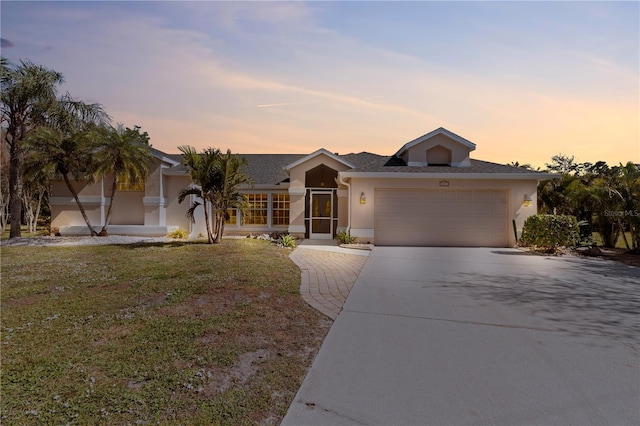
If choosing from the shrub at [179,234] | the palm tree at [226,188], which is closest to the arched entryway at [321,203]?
the palm tree at [226,188]

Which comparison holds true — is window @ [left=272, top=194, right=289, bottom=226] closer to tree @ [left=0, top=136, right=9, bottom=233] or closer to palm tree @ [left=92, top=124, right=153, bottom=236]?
palm tree @ [left=92, top=124, right=153, bottom=236]

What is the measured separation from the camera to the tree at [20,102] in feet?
54.9

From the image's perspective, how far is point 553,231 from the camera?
13492mm

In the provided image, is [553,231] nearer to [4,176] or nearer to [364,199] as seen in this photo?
[364,199]

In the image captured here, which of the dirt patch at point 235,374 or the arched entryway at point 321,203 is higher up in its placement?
the arched entryway at point 321,203

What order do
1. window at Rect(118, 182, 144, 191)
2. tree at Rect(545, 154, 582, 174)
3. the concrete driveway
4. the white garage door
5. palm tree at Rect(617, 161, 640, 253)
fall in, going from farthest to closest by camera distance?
1. tree at Rect(545, 154, 582, 174)
2. window at Rect(118, 182, 144, 191)
3. the white garage door
4. palm tree at Rect(617, 161, 640, 253)
5. the concrete driveway

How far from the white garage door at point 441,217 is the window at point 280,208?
4.87 meters

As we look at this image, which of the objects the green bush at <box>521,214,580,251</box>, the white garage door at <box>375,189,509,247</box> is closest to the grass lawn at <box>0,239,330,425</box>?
the white garage door at <box>375,189,509,247</box>

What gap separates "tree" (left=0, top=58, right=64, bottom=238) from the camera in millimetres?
16734

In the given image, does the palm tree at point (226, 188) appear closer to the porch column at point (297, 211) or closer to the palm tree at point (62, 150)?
the porch column at point (297, 211)

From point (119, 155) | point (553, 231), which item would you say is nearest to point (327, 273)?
point (553, 231)

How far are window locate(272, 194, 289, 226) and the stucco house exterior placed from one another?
1.9 inches

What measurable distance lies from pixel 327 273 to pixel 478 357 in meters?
5.18

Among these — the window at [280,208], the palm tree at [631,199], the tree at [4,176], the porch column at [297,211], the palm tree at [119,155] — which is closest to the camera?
the palm tree at [631,199]
